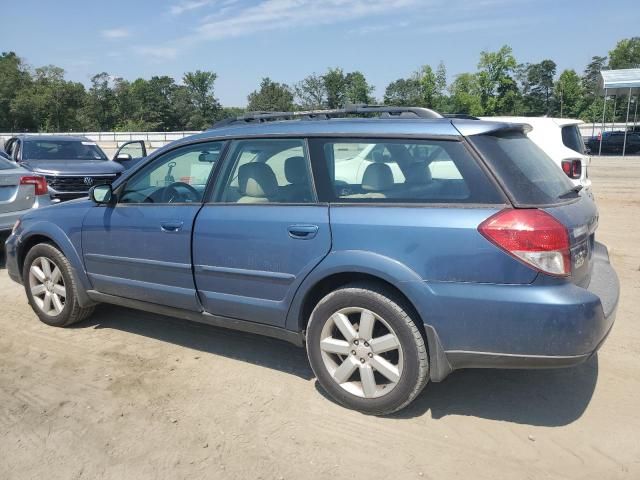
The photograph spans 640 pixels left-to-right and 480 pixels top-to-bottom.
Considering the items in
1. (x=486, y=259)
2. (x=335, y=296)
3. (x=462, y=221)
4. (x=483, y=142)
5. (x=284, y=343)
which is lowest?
(x=284, y=343)

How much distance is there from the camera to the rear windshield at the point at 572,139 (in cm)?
851

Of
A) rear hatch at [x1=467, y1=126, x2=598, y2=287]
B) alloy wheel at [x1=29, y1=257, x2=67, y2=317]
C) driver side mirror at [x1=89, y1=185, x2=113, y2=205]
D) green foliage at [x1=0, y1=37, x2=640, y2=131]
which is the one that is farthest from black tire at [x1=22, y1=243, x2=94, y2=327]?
green foliage at [x1=0, y1=37, x2=640, y2=131]

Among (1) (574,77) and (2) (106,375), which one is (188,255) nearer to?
(2) (106,375)

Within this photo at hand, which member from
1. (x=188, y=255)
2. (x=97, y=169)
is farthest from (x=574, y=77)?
(x=188, y=255)

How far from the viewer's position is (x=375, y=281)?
127 inches

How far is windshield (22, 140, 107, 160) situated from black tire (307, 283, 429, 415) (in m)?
9.54

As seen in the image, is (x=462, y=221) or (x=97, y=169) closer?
(x=462, y=221)

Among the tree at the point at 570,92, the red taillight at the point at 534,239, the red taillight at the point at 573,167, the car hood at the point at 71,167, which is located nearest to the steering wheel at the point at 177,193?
the red taillight at the point at 534,239

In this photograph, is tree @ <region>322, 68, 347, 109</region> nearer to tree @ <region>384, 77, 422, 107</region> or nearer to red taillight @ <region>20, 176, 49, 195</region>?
tree @ <region>384, 77, 422, 107</region>

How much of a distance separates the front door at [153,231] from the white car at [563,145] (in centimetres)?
560

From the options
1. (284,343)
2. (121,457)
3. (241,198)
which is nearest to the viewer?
(121,457)

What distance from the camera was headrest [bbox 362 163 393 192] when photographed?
3334mm

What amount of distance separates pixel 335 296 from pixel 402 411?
2.68 feet

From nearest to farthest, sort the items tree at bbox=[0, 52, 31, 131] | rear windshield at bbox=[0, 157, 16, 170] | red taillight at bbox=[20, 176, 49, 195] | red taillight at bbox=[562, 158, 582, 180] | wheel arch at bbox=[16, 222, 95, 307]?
wheel arch at bbox=[16, 222, 95, 307] < red taillight at bbox=[20, 176, 49, 195] < rear windshield at bbox=[0, 157, 16, 170] < red taillight at bbox=[562, 158, 582, 180] < tree at bbox=[0, 52, 31, 131]
